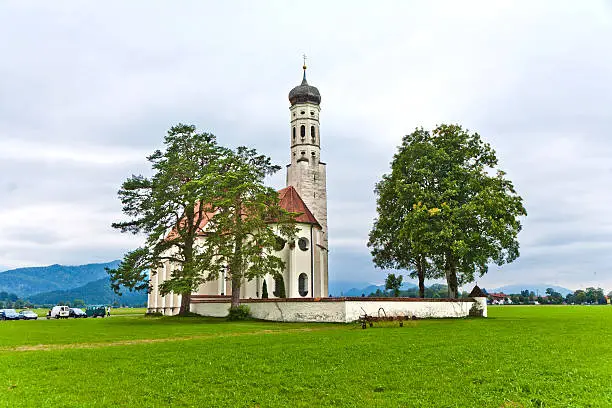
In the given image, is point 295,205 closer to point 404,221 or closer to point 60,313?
point 404,221

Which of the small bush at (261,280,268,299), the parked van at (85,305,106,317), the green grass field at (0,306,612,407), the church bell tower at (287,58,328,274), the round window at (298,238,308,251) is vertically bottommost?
the parked van at (85,305,106,317)

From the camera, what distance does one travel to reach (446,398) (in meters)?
10.0

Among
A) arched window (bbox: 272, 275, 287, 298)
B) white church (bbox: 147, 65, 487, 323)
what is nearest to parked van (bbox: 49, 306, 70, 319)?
white church (bbox: 147, 65, 487, 323)

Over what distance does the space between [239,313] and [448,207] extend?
17392 mm

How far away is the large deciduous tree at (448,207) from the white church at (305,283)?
4.05 metres

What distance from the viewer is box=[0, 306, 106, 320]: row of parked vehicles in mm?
51450

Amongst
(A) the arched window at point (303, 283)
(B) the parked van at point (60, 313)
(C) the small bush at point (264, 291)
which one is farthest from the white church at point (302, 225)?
(B) the parked van at point (60, 313)

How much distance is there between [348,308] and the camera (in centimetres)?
3269

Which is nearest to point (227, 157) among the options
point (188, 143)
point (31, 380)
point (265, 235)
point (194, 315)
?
point (188, 143)

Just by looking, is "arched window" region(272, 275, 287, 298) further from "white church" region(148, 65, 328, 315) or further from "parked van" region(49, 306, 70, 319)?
"parked van" region(49, 306, 70, 319)

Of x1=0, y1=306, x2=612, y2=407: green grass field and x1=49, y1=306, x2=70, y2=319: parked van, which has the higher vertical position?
x1=0, y1=306, x2=612, y2=407: green grass field

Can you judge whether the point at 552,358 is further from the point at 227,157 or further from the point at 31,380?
the point at 227,157

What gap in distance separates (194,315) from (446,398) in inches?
1370

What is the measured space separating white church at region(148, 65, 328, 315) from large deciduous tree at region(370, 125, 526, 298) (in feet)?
25.4
